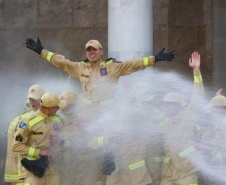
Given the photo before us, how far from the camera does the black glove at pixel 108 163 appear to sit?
23.6 feet

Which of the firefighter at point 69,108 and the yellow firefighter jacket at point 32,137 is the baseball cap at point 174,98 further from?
the yellow firefighter jacket at point 32,137

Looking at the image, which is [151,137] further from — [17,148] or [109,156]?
[17,148]

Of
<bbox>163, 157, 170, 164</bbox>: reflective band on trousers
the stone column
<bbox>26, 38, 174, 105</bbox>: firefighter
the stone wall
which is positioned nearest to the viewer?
<bbox>163, 157, 170, 164</bbox>: reflective band on trousers

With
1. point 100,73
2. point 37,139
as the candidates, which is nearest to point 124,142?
point 100,73

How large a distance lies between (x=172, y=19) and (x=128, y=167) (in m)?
6.51

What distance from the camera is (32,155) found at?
6824mm

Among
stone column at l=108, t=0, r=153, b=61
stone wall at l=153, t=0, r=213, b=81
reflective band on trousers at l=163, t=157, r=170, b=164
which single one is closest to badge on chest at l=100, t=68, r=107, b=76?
reflective band on trousers at l=163, t=157, r=170, b=164

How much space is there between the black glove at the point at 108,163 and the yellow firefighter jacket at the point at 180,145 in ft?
2.64

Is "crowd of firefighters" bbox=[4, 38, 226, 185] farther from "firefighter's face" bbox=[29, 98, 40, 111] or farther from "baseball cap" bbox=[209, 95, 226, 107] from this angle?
"baseball cap" bbox=[209, 95, 226, 107]

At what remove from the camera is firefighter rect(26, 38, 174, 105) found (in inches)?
300

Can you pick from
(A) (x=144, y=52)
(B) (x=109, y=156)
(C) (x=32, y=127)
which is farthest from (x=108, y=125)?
(A) (x=144, y=52)

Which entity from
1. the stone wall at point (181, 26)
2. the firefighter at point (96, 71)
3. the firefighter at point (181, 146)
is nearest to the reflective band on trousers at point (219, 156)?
the firefighter at point (181, 146)

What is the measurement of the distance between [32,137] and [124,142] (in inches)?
53.1

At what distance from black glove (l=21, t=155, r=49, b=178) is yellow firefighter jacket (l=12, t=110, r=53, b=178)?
7 cm
